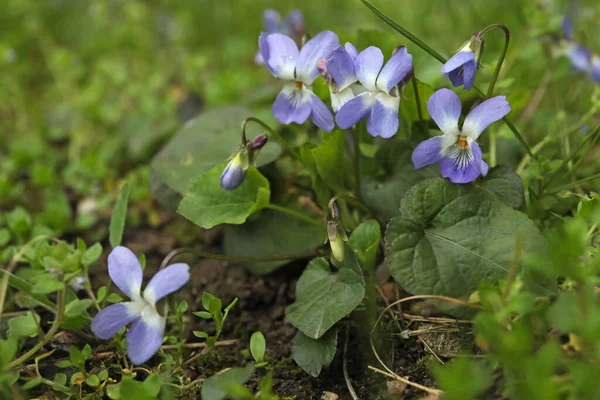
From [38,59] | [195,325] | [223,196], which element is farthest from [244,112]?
[38,59]

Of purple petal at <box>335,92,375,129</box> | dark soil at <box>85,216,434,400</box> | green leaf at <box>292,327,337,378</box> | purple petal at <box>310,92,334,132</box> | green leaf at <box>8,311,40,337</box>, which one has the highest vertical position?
purple petal at <box>335,92,375,129</box>

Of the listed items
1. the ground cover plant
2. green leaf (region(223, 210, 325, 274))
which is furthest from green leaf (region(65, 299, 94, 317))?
green leaf (region(223, 210, 325, 274))

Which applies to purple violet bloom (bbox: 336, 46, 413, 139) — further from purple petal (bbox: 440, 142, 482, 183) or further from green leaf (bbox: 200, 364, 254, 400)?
green leaf (bbox: 200, 364, 254, 400)

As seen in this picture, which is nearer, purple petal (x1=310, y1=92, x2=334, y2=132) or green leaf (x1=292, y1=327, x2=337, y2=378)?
green leaf (x1=292, y1=327, x2=337, y2=378)

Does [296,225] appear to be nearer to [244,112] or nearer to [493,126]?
[244,112]

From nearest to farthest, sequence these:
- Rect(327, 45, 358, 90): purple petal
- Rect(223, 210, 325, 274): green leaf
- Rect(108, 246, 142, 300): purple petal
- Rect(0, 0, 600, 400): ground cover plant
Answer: Rect(0, 0, 600, 400): ground cover plant, Rect(108, 246, 142, 300): purple petal, Rect(327, 45, 358, 90): purple petal, Rect(223, 210, 325, 274): green leaf

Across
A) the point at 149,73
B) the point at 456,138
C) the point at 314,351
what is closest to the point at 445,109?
the point at 456,138

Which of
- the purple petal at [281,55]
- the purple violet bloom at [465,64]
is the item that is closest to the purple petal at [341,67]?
the purple petal at [281,55]

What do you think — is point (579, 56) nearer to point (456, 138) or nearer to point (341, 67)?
point (456, 138)
